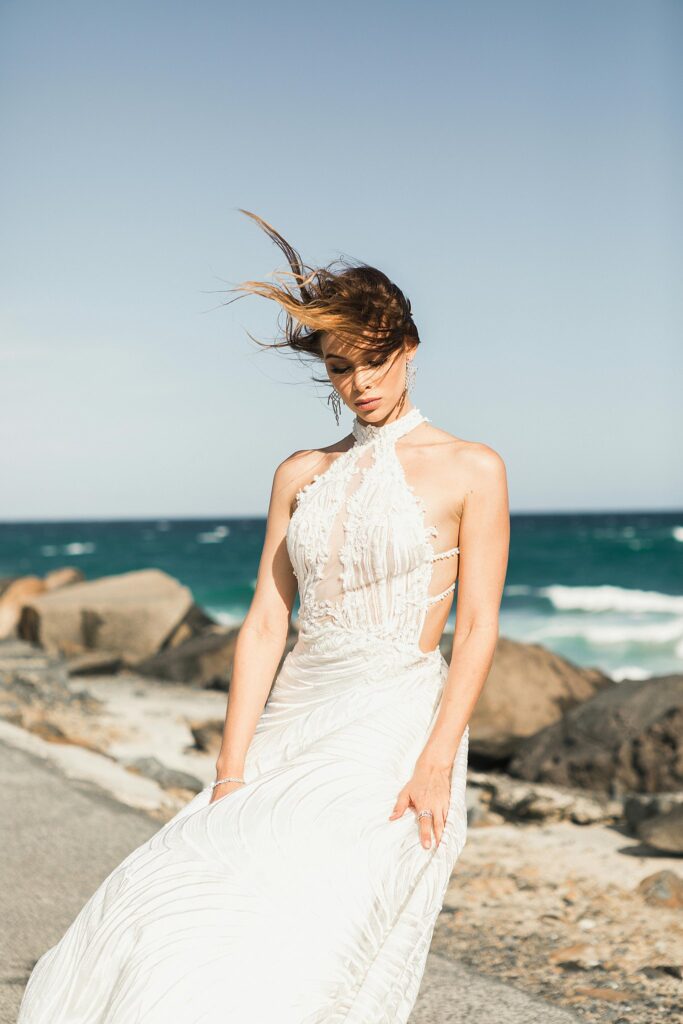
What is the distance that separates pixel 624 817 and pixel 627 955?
8.37ft

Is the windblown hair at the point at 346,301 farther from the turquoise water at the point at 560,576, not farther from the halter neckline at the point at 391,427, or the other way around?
the turquoise water at the point at 560,576

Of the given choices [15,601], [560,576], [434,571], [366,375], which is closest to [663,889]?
[434,571]

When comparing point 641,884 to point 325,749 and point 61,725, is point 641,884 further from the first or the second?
point 61,725

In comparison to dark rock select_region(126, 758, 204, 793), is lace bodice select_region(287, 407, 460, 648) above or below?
above

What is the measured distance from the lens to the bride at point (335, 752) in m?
2.01

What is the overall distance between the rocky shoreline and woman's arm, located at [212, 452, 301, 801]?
4.79ft

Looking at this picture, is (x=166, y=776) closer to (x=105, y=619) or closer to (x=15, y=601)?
(x=105, y=619)

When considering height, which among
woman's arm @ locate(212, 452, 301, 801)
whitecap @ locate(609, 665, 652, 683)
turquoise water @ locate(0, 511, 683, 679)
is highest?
woman's arm @ locate(212, 452, 301, 801)

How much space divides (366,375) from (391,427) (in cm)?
22

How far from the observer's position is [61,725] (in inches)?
340

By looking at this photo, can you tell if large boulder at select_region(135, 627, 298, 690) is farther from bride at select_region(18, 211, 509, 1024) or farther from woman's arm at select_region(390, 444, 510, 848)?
woman's arm at select_region(390, 444, 510, 848)

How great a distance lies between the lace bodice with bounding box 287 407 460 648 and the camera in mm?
2758

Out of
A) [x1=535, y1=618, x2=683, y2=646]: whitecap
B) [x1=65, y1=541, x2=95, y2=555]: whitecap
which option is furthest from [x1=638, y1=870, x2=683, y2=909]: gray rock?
[x1=65, y1=541, x2=95, y2=555]: whitecap

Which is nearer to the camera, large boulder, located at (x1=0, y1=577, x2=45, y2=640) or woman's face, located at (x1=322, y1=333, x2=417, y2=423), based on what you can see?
woman's face, located at (x1=322, y1=333, x2=417, y2=423)
